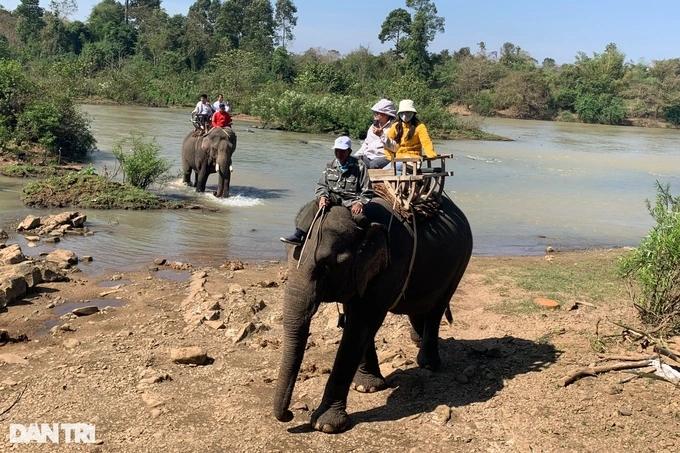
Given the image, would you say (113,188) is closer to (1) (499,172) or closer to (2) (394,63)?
(1) (499,172)

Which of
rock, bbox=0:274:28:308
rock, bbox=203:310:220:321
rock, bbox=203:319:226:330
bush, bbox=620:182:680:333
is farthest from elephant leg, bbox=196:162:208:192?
bush, bbox=620:182:680:333

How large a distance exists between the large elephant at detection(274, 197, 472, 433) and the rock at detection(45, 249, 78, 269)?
5387mm

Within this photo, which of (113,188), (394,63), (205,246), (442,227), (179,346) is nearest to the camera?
(442,227)

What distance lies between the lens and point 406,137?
6926 mm

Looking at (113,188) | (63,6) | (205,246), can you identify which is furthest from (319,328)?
(63,6)

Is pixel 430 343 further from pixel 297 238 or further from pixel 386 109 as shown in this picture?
pixel 386 109

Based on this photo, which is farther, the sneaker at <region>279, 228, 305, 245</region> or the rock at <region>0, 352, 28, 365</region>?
the rock at <region>0, 352, 28, 365</region>

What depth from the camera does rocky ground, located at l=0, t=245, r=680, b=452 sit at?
5.06 m

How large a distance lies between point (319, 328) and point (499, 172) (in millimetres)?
19951

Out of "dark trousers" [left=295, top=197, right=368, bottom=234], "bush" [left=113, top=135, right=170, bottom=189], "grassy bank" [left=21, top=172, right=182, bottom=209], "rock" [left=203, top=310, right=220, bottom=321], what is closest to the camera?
"dark trousers" [left=295, top=197, right=368, bottom=234]

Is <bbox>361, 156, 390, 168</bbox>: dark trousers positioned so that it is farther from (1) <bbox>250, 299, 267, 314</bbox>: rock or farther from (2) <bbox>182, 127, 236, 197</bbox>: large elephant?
(2) <bbox>182, 127, 236, 197</bbox>: large elephant

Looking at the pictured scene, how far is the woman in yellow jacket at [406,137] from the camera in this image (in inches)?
270

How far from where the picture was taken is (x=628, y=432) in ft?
16.7

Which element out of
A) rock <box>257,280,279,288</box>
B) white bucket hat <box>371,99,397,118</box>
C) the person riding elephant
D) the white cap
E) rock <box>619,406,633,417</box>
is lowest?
rock <box>257,280,279,288</box>
